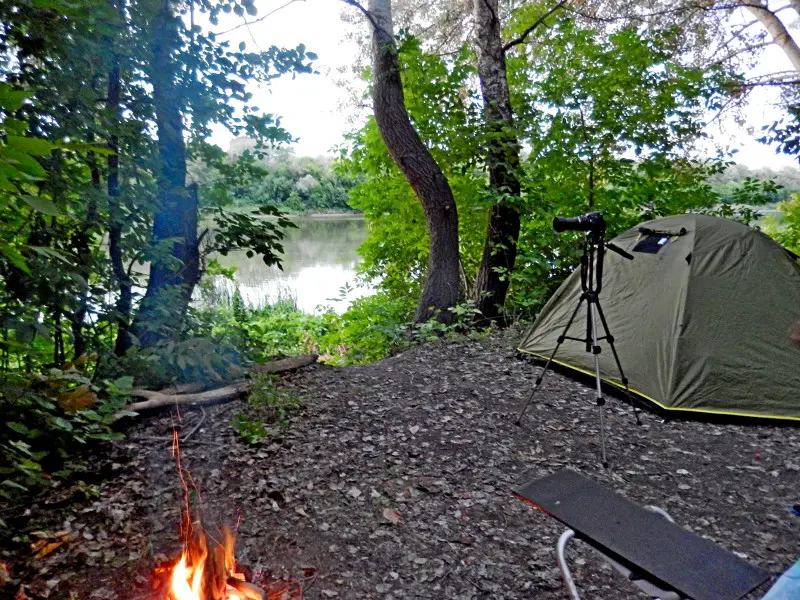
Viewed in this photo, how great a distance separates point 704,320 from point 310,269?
10732mm

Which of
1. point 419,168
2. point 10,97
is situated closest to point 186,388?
point 10,97

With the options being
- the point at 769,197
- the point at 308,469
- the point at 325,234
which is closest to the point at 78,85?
the point at 308,469

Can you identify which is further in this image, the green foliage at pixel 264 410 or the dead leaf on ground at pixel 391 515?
the green foliage at pixel 264 410

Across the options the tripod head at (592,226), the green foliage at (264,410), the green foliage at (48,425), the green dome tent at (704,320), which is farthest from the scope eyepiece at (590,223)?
the green foliage at (48,425)

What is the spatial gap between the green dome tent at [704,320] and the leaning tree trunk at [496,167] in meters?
1.89

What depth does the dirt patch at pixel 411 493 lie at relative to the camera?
2.06 meters

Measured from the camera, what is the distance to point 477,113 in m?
6.07

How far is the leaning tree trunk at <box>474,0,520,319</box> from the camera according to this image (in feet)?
19.4

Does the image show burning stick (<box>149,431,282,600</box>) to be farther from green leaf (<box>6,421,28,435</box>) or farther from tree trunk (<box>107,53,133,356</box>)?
tree trunk (<box>107,53,133,356</box>)

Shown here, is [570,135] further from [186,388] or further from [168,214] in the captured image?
[186,388]

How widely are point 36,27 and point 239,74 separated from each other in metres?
1.18

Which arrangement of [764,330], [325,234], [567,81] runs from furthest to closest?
[325,234]
[567,81]
[764,330]

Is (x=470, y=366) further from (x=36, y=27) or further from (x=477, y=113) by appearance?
(x=36, y=27)

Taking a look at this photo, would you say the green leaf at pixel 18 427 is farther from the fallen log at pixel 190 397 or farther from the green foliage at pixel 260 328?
the green foliage at pixel 260 328
